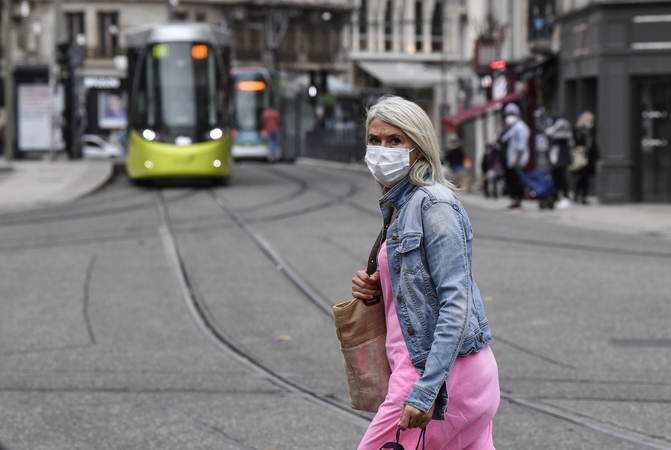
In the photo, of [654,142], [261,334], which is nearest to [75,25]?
[654,142]

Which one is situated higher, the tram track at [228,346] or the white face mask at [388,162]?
the white face mask at [388,162]

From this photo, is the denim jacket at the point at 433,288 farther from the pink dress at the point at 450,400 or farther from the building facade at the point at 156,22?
the building facade at the point at 156,22

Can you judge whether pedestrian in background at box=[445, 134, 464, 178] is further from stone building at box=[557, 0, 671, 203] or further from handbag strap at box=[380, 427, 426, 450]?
handbag strap at box=[380, 427, 426, 450]

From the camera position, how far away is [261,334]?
907 centimetres

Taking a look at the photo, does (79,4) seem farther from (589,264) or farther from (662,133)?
(589,264)

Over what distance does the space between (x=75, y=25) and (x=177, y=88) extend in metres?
44.9

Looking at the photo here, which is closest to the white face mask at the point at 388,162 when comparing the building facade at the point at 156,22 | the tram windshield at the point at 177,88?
the tram windshield at the point at 177,88

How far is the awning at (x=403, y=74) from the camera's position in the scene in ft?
240

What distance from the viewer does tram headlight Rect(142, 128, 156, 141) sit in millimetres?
24047

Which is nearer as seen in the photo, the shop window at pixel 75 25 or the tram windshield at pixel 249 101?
the tram windshield at pixel 249 101

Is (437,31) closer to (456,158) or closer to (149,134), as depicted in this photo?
(456,158)

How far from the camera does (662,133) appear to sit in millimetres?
22984

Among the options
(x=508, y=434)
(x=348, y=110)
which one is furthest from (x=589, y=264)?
(x=348, y=110)

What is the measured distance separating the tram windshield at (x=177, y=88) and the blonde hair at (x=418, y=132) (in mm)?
20852
